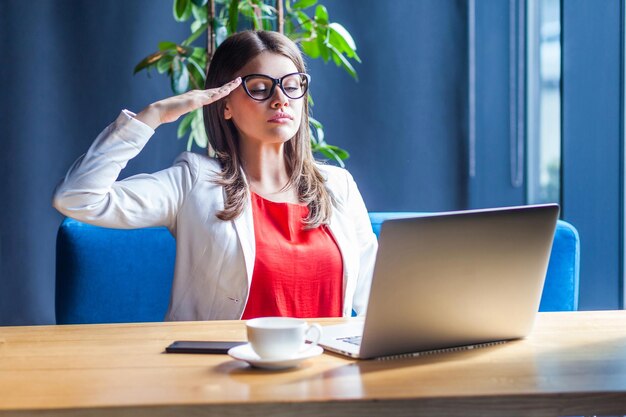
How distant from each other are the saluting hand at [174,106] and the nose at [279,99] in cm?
10

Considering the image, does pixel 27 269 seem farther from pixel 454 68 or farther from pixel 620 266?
pixel 620 266

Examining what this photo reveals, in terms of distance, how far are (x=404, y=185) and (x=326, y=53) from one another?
1.15m

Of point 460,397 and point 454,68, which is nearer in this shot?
point 460,397

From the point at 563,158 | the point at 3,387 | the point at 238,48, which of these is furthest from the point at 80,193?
the point at 563,158

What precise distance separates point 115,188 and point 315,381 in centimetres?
88

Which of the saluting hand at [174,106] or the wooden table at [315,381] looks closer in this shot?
the wooden table at [315,381]

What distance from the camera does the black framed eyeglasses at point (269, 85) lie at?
1821mm

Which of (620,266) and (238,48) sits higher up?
(238,48)

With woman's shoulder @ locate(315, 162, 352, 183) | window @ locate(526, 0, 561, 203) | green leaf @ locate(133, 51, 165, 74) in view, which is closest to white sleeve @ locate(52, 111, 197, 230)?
woman's shoulder @ locate(315, 162, 352, 183)

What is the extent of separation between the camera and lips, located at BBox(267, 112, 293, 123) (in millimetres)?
1846

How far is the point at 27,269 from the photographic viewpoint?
390cm

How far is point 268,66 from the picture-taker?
191 centimetres

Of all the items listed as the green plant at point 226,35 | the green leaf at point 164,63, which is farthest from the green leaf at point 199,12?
the green leaf at point 164,63

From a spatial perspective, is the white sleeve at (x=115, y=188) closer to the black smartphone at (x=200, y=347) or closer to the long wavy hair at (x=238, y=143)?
the long wavy hair at (x=238, y=143)
